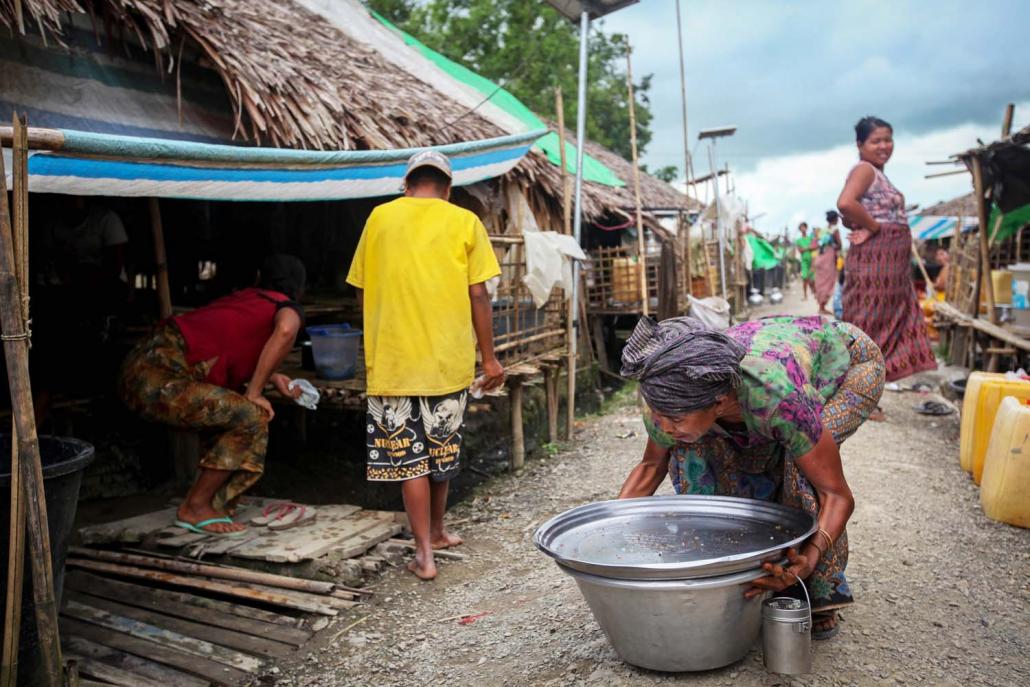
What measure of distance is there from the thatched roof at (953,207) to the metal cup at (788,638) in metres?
20.5

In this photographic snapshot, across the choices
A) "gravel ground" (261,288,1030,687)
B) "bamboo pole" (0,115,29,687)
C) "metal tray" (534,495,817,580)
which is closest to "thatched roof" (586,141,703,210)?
"gravel ground" (261,288,1030,687)

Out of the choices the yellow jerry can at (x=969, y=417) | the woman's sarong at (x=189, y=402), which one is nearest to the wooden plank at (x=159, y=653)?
the woman's sarong at (x=189, y=402)

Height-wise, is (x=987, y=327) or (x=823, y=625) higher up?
(x=987, y=327)

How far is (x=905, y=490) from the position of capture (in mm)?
4465

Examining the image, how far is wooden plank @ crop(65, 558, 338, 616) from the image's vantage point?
328 cm

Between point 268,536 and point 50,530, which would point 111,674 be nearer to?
point 50,530

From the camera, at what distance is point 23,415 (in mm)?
2182

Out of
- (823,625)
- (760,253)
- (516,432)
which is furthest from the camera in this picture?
(760,253)

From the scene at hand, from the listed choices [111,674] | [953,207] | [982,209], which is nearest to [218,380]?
[111,674]

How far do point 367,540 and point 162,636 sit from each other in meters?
0.99

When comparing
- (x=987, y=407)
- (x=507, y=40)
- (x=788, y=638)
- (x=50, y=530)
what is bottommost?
(x=788, y=638)

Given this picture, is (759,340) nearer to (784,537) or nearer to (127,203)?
(784,537)

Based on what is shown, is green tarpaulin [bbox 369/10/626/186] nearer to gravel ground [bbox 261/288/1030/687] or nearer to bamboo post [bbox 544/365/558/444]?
bamboo post [bbox 544/365/558/444]

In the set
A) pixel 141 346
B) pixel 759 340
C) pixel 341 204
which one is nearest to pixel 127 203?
pixel 341 204
